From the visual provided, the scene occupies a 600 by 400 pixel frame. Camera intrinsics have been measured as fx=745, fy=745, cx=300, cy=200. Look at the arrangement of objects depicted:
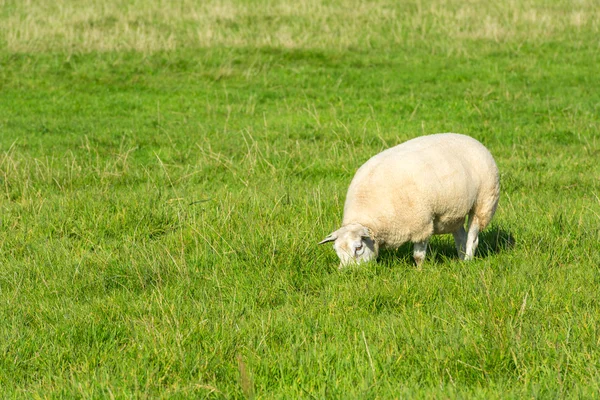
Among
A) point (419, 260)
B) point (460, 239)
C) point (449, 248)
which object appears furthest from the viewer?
point (449, 248)

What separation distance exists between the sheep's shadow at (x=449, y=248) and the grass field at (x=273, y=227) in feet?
0.12

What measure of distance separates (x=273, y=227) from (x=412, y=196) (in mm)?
1441

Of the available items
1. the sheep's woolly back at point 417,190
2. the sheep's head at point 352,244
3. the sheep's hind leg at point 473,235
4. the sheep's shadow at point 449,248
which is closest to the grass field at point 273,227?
the sheep's shadow at point 449,248

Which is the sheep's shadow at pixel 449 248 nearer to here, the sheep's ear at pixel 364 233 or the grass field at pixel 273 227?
the grass field at pixel 273 227

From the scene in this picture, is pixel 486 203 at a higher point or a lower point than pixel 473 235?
higher

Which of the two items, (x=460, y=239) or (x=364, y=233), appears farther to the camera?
(x=460, y=239)

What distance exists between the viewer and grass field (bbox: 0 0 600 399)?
4.21 meters

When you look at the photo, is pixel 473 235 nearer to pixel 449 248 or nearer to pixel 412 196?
pixel 449 248

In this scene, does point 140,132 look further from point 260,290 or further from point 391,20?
point 391,20

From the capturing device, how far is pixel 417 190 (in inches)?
232

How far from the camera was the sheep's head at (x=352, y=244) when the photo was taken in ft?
18.6

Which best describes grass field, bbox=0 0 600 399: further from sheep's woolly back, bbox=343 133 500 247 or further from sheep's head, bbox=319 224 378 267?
sheep's woolly back, bbox=343 133 500 247

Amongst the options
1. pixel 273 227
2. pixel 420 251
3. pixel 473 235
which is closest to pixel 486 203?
pixel 473 235

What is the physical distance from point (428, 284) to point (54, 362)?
8.53ft
